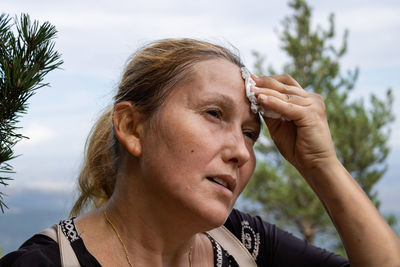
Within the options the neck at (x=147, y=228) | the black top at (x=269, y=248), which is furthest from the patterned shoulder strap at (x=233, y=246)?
the neck at (x=147, y=228)

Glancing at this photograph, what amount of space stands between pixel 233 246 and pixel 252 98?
0.77m

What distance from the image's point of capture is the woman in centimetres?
189

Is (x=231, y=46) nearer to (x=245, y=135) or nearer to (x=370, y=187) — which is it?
(x=245, y=135)

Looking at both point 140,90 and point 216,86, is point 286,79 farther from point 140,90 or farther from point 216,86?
point 140,90

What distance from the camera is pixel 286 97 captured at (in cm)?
215

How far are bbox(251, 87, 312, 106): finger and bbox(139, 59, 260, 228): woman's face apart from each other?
0.07 meters

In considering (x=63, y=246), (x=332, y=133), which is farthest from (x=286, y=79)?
(x=332, y=133)

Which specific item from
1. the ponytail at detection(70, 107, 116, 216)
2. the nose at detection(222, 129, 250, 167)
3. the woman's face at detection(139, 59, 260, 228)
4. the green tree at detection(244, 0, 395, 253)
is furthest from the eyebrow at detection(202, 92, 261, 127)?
the green tree at detection(244, 0, 395, 253)

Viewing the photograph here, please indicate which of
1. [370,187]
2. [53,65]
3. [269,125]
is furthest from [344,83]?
[53,65]

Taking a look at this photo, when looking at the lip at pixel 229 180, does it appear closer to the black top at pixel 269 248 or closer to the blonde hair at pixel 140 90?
the blonde hair at pixel 140 90

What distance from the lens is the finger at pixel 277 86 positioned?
2141 millimetres

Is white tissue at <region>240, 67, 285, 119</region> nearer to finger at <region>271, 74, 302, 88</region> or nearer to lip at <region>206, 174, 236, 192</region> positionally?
finger at <region>271, 74, 302, 88</region>

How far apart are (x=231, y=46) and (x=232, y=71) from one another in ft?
1.10

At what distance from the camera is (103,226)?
208 cm
